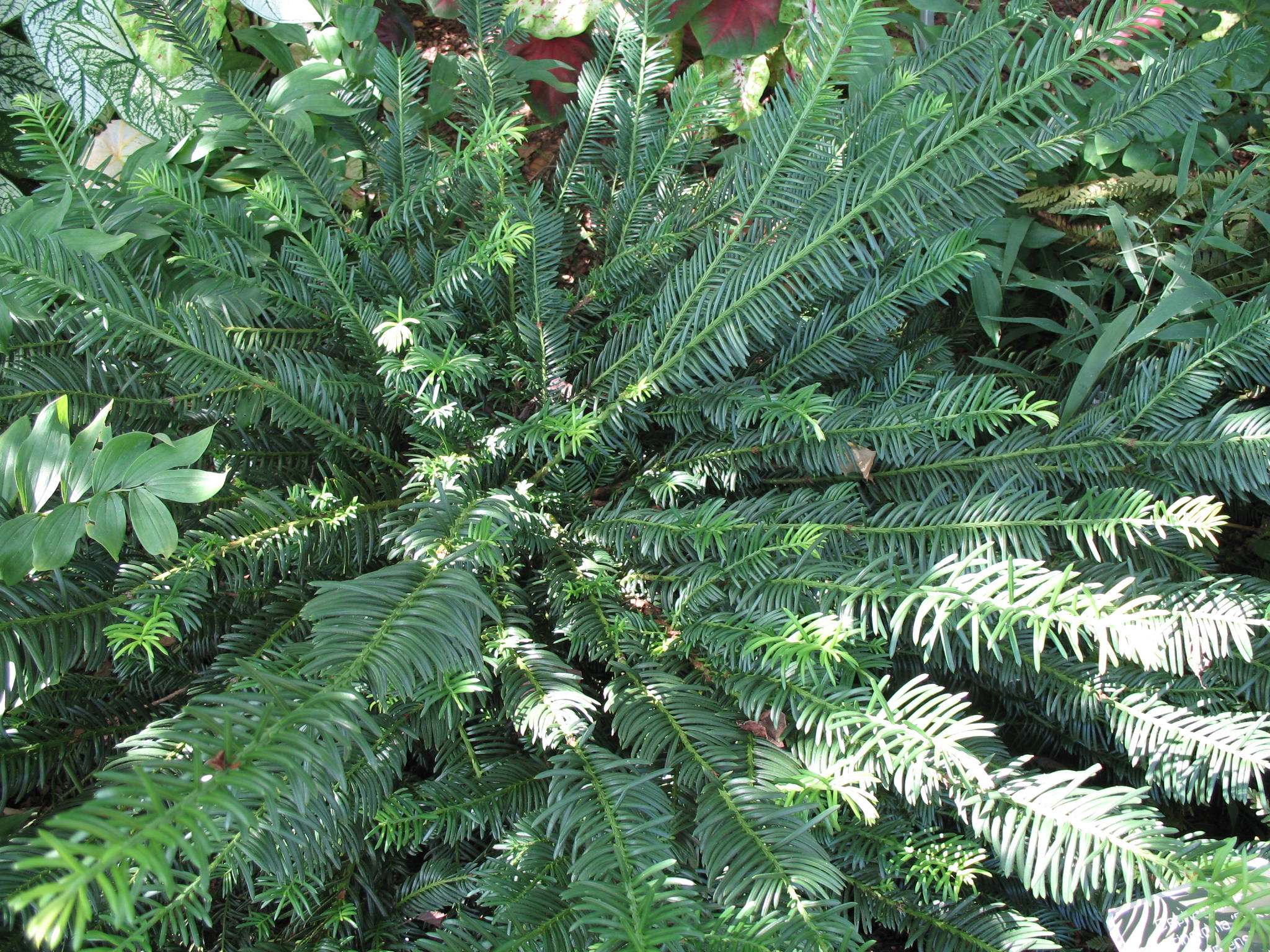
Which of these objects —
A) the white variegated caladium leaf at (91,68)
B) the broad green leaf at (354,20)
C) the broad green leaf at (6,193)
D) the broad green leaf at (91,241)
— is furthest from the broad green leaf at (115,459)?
the broad green leaf at (6,193)

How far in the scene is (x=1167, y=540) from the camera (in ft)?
3.17

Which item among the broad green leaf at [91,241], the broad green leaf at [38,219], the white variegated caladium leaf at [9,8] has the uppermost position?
the white variegated caladium leaf at [9,8]

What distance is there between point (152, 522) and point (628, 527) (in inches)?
19.0

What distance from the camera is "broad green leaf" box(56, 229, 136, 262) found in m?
0.77

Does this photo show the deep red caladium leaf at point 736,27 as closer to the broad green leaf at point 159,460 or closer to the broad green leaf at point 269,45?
the broad green leaf at point 269,45

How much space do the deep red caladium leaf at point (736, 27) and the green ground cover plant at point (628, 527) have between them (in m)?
0.28

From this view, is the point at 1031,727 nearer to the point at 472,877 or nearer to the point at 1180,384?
the point at 1180,384

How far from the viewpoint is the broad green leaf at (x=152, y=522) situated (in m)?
0.65

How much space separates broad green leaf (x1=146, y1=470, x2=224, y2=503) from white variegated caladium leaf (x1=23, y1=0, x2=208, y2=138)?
2.61ft

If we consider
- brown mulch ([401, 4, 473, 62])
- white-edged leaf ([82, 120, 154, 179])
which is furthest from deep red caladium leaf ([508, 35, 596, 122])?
white-edged leaf ([82, 120, 154, 179])

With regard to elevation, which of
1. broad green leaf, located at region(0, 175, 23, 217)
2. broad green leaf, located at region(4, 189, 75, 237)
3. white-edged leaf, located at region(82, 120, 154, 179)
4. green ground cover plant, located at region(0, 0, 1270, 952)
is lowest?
green ground cover plant, located at region(0, 0, 1270, 952)

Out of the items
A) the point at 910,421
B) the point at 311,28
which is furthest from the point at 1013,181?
the point at 311,28

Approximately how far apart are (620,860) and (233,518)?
0.52m

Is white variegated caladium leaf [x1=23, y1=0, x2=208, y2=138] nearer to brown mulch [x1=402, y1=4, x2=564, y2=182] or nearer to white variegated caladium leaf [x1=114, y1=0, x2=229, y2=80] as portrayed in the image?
white variegated caladium leaf [x1=114, y1=0, x2=229, y2=80]
